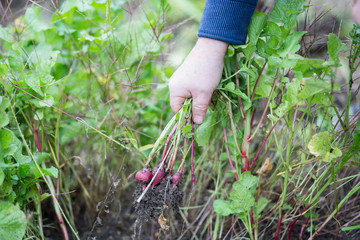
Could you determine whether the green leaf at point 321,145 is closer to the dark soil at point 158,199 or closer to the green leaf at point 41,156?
the dark soil at point 158,199

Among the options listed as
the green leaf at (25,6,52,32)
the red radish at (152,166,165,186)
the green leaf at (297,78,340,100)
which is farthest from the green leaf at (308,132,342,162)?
the green leaf at (25,6,52,32)

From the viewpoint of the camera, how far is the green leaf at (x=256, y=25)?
87 cm

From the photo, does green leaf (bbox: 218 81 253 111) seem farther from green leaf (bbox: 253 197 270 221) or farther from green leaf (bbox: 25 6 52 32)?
green leaf (bbox: 25 6 52 32)

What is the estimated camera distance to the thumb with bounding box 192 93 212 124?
0.87 meters

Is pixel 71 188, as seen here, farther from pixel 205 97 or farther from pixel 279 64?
pixel 279 64

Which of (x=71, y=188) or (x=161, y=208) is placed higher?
(x=161, y=208)

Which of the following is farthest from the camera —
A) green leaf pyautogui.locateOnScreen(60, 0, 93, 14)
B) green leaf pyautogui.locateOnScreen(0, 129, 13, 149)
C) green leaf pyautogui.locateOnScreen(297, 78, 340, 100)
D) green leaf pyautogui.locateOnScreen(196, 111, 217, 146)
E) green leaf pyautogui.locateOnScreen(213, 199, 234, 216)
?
green leaf pyautogui.locateOnScreen(60, 0, 93, 14)

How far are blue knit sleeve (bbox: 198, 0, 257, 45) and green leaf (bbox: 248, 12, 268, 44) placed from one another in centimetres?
2

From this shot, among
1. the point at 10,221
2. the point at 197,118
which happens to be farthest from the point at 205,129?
the point at 10,221

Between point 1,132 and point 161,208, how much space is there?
18.1 inches

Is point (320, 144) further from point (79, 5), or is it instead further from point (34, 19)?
point (34, 19)

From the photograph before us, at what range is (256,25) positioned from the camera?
885mm

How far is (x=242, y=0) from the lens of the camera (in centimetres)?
88

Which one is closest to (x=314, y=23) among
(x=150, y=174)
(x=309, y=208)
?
(x=309, y=208)
